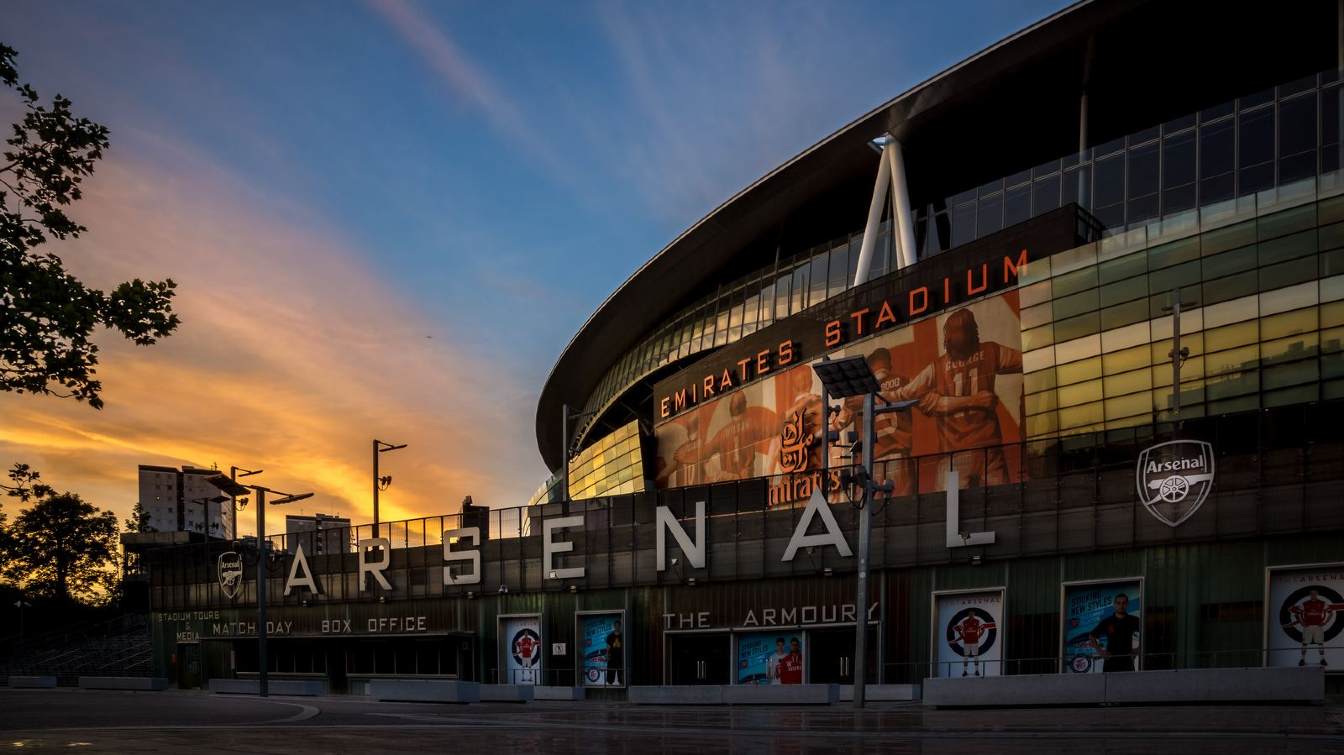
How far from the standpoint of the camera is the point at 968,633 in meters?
39.3

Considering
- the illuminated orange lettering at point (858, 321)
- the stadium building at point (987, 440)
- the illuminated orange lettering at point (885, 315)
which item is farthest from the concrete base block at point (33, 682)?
the illuminated orange lettering at point (885, 315)

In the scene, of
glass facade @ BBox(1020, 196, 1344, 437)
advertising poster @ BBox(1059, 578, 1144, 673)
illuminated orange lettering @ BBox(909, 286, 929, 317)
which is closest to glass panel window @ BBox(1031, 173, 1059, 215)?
illuminated orange lettering @ BBox(909, 286, 929, 317)

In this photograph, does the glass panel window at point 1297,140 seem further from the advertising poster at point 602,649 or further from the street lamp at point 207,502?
the street lamp at point 207,502

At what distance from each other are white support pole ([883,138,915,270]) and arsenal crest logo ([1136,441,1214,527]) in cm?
2211

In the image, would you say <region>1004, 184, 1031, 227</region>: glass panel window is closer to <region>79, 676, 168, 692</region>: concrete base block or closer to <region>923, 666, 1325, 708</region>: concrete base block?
<region>923, 666, 1325, 708</region>: concrete base block

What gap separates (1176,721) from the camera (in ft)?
68.4

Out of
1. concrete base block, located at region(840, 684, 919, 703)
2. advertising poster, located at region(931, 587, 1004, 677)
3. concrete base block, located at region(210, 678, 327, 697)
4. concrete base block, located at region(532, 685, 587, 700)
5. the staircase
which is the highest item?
advertising poster, located at region(931, 587, 1004, 677)

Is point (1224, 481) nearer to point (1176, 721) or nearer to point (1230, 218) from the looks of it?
point (1230, 218)

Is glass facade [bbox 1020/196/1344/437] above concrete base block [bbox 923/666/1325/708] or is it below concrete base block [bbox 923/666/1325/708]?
above

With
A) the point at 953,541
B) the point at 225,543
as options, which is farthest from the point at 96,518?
the point at 953,541

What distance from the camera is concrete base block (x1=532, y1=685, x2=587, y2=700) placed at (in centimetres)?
4878

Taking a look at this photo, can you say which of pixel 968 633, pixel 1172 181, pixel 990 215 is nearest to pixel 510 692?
pixel 968 633

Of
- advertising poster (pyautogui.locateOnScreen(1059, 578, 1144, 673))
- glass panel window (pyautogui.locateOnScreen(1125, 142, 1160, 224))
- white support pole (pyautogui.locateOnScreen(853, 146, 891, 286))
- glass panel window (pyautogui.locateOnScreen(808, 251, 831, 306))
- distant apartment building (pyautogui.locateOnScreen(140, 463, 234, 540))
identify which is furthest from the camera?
distant apartment building (pyautogui.locateOnScreen(140, 463, 234, 540))

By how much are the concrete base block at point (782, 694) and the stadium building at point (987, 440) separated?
4174mm
